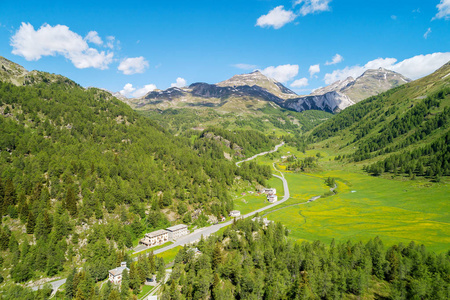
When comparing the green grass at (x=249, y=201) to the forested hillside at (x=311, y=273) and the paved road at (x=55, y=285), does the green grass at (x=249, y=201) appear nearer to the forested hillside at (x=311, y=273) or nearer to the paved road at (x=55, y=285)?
the forested hillside at (x=311, y=273)

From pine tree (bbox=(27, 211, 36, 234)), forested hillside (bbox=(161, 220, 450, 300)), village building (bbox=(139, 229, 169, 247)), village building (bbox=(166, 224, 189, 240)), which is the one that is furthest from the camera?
village building (bbox=(166, 224, 189, 240))

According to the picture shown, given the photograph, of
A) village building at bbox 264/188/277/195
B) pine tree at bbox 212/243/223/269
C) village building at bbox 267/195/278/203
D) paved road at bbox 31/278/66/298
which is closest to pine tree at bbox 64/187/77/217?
paved road at bbox 31/278/66/298

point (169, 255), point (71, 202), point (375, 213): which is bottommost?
point (375, 213)

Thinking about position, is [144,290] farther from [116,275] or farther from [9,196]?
[9,196]

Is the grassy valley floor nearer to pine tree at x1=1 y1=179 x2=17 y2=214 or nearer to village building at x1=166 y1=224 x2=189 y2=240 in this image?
village building at x1=166 y1=224 x2=189 y2=240

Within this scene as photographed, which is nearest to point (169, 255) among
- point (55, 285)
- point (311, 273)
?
point (55, 285)

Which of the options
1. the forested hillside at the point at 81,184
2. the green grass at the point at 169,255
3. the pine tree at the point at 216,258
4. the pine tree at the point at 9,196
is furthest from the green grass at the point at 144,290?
the pine tree at the point at 9,196
